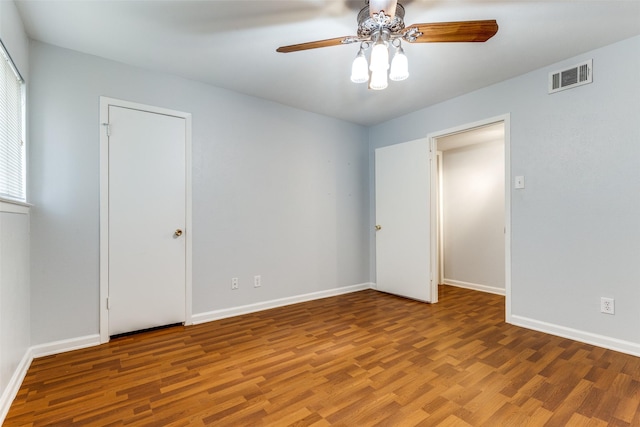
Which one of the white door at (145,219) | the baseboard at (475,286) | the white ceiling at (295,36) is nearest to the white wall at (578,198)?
the white ceiling at (295,36)

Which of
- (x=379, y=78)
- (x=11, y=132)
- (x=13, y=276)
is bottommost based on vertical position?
(x=13, y=276)

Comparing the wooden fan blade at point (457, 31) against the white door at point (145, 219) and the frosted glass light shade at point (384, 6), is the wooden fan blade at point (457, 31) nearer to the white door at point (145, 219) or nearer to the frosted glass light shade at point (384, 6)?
the frosted glass light shade at point (384, 6)

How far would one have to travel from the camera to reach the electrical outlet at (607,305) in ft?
7.78

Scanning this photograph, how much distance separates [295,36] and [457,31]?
44.7 inches

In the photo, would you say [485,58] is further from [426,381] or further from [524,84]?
[426,381]

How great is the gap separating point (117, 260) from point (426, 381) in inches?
102

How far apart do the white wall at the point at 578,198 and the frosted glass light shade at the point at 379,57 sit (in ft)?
6.44

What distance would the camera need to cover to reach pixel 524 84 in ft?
9.44

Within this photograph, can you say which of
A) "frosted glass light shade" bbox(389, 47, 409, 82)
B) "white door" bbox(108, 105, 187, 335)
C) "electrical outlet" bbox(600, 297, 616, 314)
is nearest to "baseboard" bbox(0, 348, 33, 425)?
"white door" bbox(108, 105, 187, 335)

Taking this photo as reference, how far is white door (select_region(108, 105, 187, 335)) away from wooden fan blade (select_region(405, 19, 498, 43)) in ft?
7.58

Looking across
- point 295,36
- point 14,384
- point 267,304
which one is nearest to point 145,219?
point 14,384

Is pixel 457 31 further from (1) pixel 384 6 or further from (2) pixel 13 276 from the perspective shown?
(2) pixel 13 276

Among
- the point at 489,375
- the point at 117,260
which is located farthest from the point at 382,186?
the point at 117,260

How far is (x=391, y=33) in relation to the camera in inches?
67.6
